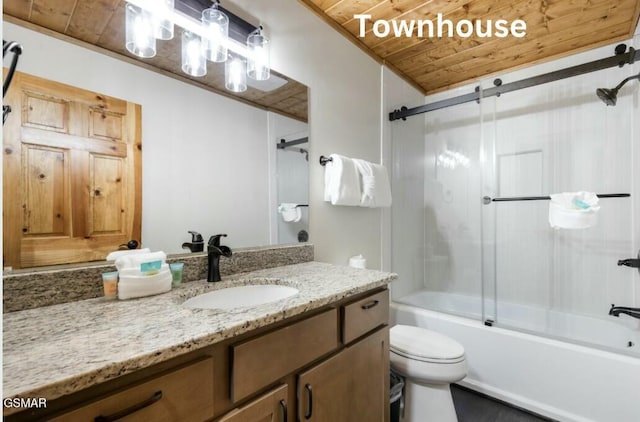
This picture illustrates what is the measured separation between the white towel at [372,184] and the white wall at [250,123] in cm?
14

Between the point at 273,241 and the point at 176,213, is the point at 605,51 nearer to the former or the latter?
the point at 273,241

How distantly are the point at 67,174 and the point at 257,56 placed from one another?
0.94m

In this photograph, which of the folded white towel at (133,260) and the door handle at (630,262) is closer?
the folded white towel at (133,260)

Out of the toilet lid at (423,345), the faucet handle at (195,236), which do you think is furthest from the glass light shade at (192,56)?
the toilet lid at (423,345)

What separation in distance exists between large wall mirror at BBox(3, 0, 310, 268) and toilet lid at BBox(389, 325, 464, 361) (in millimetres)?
768

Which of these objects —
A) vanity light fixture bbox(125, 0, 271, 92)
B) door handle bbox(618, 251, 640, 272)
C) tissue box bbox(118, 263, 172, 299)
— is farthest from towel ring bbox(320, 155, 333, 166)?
door handle bbox(618, 251, 640, 272)

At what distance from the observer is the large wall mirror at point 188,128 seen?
0.93 m

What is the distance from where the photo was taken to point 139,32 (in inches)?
42.5

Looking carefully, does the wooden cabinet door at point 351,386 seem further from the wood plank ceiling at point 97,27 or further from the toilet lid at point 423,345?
the wood plank ceiling at point 97,27

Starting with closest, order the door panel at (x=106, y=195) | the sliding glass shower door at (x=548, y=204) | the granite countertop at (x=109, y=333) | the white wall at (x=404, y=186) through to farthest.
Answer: the granite countertop at (x=109, y=333) < the door panel at (x=106, y=195) < the sliding glass shower door at (x=548, y=204) < the white wall at (x=404, y=186)

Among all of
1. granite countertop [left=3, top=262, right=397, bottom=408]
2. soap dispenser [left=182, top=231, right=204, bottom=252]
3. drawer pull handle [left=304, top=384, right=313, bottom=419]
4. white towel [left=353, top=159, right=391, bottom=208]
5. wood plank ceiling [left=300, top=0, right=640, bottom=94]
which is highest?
wood plank ceiling [left=300, top=0, right=640, bottom=94]

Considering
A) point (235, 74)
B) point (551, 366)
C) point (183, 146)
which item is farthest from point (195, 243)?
point (551, 366)

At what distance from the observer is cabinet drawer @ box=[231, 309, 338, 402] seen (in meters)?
0.75

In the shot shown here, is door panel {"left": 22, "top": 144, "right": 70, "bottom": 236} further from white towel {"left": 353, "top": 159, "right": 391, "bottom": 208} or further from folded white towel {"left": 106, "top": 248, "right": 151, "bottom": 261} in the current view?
white towel {"left": 353, "top": 159, "right": 391, "bottom": 208}
